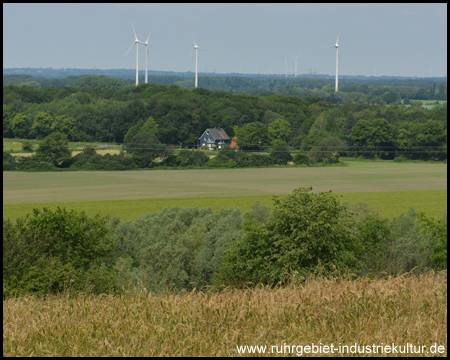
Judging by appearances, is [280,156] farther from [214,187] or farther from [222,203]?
[222,203]

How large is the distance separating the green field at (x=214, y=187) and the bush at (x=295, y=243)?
36243 mm

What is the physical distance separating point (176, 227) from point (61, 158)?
63069 mm

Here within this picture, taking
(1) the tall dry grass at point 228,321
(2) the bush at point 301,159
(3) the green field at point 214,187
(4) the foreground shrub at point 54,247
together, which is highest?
(1) the tall dry grass at point 228,321

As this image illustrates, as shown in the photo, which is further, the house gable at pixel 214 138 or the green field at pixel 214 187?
the house gable at pixel 214 138

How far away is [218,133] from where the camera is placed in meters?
146

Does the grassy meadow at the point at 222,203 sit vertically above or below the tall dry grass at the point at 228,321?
below

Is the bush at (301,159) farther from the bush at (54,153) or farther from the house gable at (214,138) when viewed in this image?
the bush at (54,153)

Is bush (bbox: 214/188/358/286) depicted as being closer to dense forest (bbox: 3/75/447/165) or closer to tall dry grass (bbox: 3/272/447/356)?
tall dry grass (bbox: 3/272/447/356)

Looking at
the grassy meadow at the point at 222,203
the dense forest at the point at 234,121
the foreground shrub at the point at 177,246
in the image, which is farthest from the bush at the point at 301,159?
the foreground shrub at the point at 177,246

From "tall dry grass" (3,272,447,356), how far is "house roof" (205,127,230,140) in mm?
135841

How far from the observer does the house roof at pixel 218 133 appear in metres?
144

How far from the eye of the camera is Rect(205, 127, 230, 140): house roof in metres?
144

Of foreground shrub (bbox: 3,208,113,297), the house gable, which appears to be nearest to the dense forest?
the house gable

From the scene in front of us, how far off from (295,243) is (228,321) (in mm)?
15414
